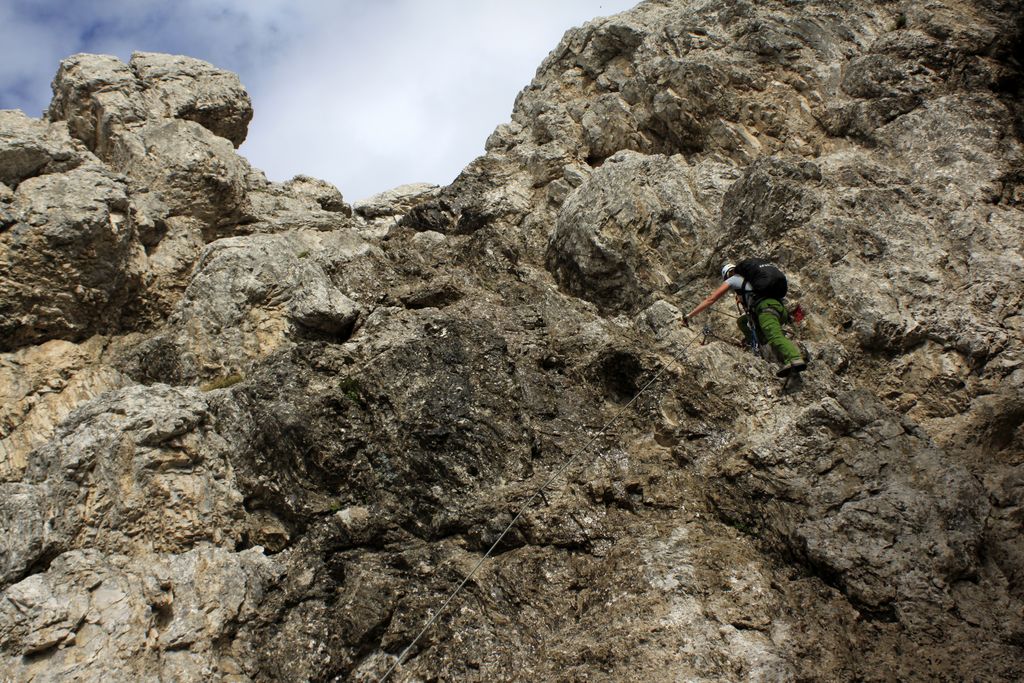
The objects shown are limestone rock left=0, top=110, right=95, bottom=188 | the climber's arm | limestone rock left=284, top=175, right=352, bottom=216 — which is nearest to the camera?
the climber's arm

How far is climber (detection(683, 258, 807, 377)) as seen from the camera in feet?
39.1

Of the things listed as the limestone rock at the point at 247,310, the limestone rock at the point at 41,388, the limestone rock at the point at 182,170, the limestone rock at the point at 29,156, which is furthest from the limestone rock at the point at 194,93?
the limestone rock at the point at 41,388

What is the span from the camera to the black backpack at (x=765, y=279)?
12453 millimetres

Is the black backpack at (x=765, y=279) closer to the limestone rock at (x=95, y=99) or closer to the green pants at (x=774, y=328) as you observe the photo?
the green pants at (x=774, y=328)

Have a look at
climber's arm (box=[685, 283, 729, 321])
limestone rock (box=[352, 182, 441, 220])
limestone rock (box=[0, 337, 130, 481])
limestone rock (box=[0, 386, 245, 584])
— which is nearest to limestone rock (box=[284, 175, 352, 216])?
limestone rock (box=[352, 182, 441, 220])

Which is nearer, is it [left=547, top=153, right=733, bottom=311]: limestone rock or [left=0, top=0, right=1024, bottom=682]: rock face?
[left=0, top=0, right=1024, bottom=682]: rock face

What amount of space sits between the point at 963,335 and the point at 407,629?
9251 mm

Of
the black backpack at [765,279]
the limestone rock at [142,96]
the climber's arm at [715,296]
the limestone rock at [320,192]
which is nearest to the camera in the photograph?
the black backpack at [765,279]

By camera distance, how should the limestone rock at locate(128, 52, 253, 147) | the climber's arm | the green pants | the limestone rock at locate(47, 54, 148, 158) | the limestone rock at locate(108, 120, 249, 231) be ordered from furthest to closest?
the limestone rock at locate(128, 52, 253, 147) → the limestone rock at locate(47, 54, 148, 158) → the limestone rock at locate(108, 120, 249, 231) → the climber's arm → the green pants

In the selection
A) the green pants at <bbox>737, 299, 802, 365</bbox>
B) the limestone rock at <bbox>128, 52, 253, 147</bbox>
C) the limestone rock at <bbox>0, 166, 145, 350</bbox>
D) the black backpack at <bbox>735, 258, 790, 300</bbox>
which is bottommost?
the green pants at <bbox>737, 299, 802, 365</bbox>

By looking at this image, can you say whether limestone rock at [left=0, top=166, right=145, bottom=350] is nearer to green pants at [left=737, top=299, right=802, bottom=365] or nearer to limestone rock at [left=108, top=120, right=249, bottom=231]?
limestone rock at [left=108, top=120, right=249, bottom=231]

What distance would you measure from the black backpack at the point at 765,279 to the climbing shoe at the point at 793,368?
128cm

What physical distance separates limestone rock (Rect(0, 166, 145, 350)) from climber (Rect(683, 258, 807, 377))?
38.5ft

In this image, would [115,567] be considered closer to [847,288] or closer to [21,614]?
[21,614]
